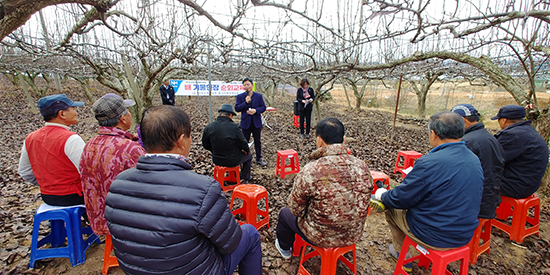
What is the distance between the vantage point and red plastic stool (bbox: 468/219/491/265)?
109 inches

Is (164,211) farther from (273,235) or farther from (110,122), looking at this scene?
(273,235)

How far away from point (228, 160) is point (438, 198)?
3169 millimetres

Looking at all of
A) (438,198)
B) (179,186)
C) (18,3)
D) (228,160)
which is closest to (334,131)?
(438,198)

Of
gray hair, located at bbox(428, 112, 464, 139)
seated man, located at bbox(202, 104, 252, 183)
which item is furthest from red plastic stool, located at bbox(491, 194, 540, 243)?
seated man, located at bbox(202, 104, 252, 183)

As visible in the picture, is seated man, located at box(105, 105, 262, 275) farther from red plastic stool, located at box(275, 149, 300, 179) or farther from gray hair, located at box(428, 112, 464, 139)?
red plastic stool, located at box(275, 149, 300, 179)

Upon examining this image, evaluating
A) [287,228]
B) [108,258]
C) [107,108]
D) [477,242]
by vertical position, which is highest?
[107,108]

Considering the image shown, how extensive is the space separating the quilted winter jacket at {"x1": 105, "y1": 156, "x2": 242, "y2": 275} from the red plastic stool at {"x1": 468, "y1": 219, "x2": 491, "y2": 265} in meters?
3.20

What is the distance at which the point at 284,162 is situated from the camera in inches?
195

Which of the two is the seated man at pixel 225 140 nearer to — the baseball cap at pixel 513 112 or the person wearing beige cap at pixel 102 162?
the person wearing beige cap at pixel 102 162

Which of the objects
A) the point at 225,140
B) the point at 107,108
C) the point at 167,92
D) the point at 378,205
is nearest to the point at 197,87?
the point at 167,92

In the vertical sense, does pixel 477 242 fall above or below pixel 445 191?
below

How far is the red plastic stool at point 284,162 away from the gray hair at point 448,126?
3.10 meters

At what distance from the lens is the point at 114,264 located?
98.0 inches

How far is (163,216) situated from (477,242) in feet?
11.8
